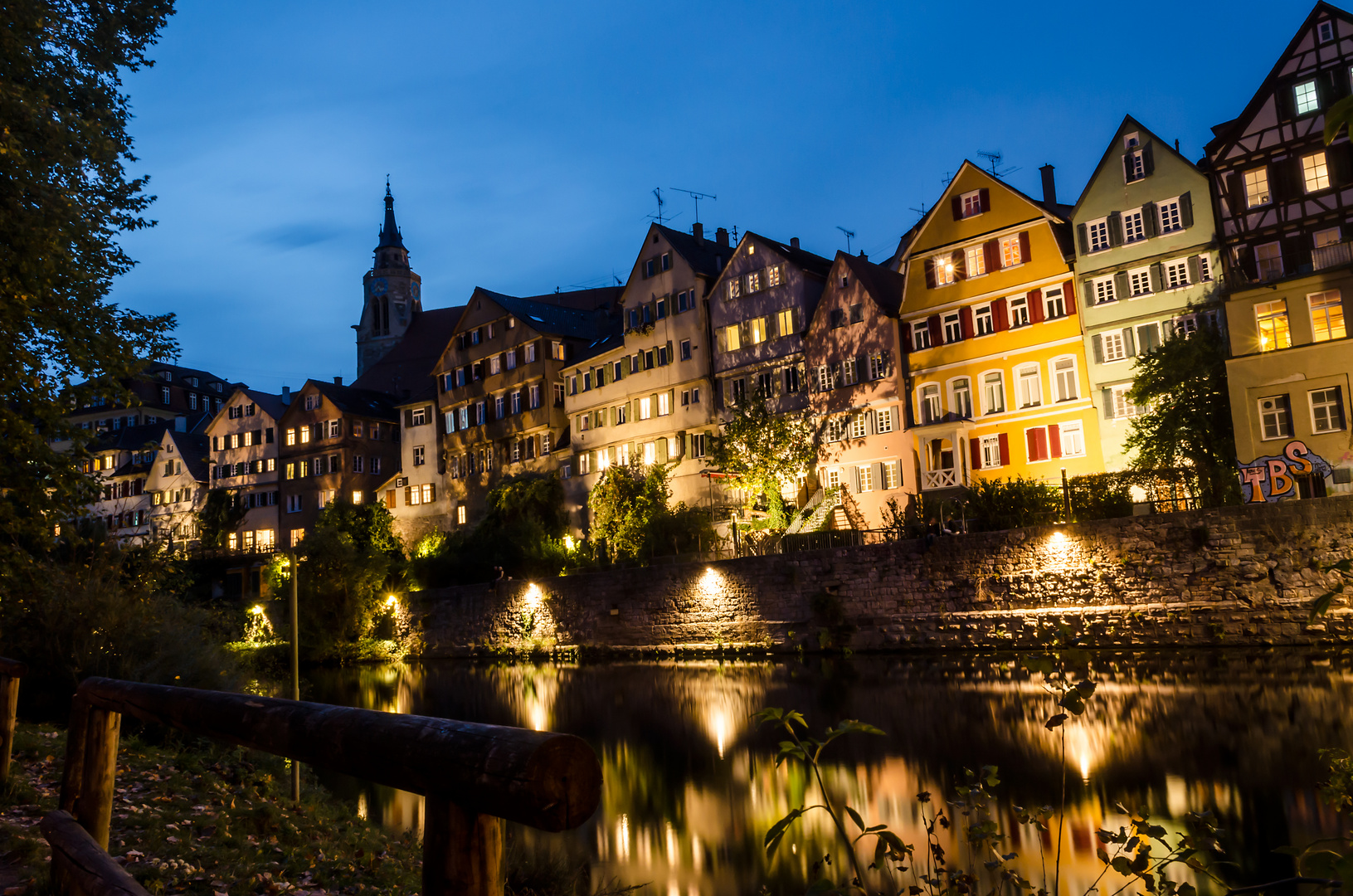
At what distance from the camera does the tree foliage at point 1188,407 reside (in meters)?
31.2

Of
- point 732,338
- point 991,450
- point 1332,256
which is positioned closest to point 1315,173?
point 1332,256

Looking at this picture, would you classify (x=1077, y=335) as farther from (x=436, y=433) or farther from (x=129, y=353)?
(x=436, y=433)

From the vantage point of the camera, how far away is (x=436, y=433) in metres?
62.1

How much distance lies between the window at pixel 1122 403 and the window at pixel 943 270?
27.3 feet

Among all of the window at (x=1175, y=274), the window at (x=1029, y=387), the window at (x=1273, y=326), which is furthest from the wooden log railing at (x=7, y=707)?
the window at (x=1175, y=274)

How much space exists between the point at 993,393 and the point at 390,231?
9486 cm

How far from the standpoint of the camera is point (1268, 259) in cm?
3147

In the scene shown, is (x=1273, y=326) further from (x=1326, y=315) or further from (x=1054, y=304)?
(x=1054, y=304)

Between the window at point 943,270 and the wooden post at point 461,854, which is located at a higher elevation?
the window at point 943,270

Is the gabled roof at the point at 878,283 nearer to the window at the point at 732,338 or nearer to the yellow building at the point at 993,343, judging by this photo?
the yellow building at the point at 993,343

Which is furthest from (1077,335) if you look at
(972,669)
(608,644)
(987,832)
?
(987,832)

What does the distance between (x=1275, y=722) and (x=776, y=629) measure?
19.7 metres

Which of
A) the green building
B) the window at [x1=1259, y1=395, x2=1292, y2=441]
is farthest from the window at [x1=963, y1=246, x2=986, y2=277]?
the window at [x1=1259, y1=395, x2=1292, y2=441]

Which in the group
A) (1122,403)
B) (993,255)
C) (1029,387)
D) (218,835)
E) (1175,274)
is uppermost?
(993,255)
